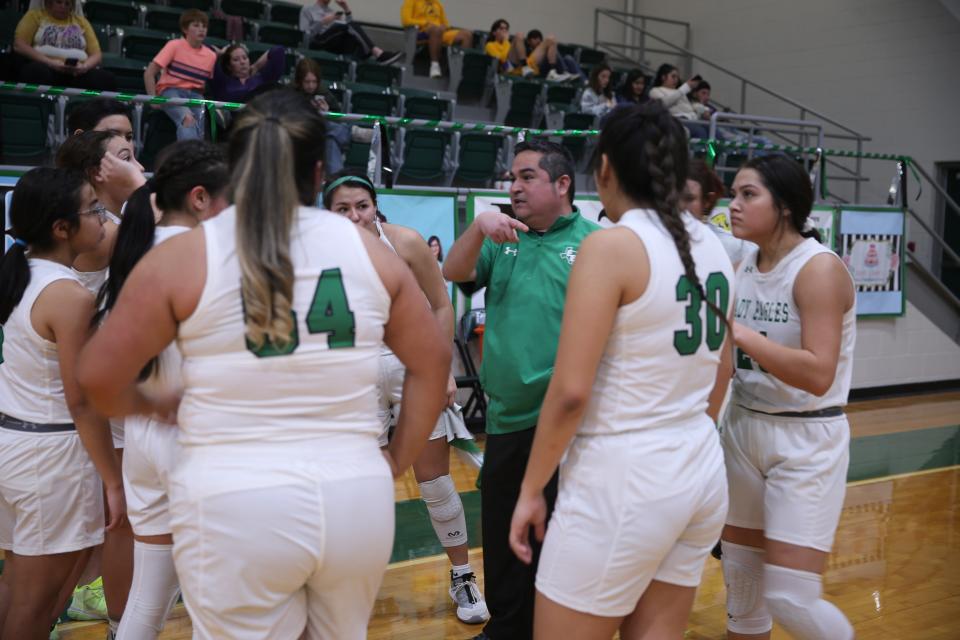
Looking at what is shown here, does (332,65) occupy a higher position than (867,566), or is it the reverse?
(332,65)

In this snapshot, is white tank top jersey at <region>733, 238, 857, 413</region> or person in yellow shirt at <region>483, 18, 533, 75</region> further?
person in yellow shirt at <region>483, 18, 533, 75</region>

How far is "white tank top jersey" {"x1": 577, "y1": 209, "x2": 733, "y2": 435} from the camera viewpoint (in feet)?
6.05

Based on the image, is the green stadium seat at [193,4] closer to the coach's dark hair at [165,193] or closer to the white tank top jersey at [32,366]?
the white tank top jersey at [32,366]

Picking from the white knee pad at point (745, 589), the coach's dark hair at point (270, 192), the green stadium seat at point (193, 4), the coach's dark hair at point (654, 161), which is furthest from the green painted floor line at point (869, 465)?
the green stadium seat at point (193, 4)

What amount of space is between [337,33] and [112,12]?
224cm

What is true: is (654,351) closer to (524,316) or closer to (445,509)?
(524,316)

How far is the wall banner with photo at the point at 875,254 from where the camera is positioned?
884cm

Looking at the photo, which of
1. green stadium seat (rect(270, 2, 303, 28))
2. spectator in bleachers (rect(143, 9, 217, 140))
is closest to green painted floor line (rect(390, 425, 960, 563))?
spectator in bleachers (rect(143, 9, 217, 140))

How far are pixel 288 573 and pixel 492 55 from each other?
1032 cm

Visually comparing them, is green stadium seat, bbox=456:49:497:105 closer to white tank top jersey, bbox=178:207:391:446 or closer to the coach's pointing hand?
the coach's pointing hand

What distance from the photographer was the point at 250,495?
1.49 meters

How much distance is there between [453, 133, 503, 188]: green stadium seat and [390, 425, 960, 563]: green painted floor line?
334cm

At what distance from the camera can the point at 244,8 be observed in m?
10.4

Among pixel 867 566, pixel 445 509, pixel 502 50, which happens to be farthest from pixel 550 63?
pixel 445 509
